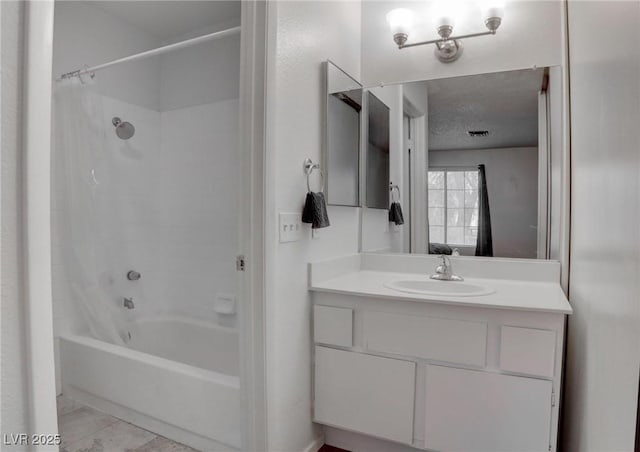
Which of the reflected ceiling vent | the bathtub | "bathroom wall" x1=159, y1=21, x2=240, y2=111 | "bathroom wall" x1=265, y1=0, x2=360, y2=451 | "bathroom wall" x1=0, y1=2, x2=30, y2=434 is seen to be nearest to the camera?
"bathroom wall" x1=0, y1=2, x2=30, y2=434

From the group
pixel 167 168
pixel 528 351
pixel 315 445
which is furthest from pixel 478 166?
pixel 167 168

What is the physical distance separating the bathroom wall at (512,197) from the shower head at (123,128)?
217 cm

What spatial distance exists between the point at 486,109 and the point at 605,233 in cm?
117

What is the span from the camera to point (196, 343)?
2.75 meters

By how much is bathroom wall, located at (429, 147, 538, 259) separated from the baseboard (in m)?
1.28

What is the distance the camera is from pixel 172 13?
104 inches

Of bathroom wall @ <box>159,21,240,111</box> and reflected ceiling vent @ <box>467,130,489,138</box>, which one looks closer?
reflected ceiling vent @ <box>467,130,489,138</box>

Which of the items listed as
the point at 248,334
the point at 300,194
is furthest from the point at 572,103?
the point at 248,334

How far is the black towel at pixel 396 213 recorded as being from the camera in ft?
7.19

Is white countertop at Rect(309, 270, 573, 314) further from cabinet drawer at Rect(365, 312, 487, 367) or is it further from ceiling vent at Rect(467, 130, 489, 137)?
ceiling vent at Rect(467, 130, 489, 137)

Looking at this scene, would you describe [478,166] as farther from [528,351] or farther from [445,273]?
[528,351]

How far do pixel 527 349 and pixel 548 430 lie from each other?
0.30 meters

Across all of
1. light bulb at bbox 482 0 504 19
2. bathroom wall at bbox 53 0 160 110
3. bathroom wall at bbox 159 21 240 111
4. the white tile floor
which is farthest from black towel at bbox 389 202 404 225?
bathroom wall at bbox 53 0 160 110

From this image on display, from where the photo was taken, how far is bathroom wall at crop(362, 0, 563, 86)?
1.93 m
